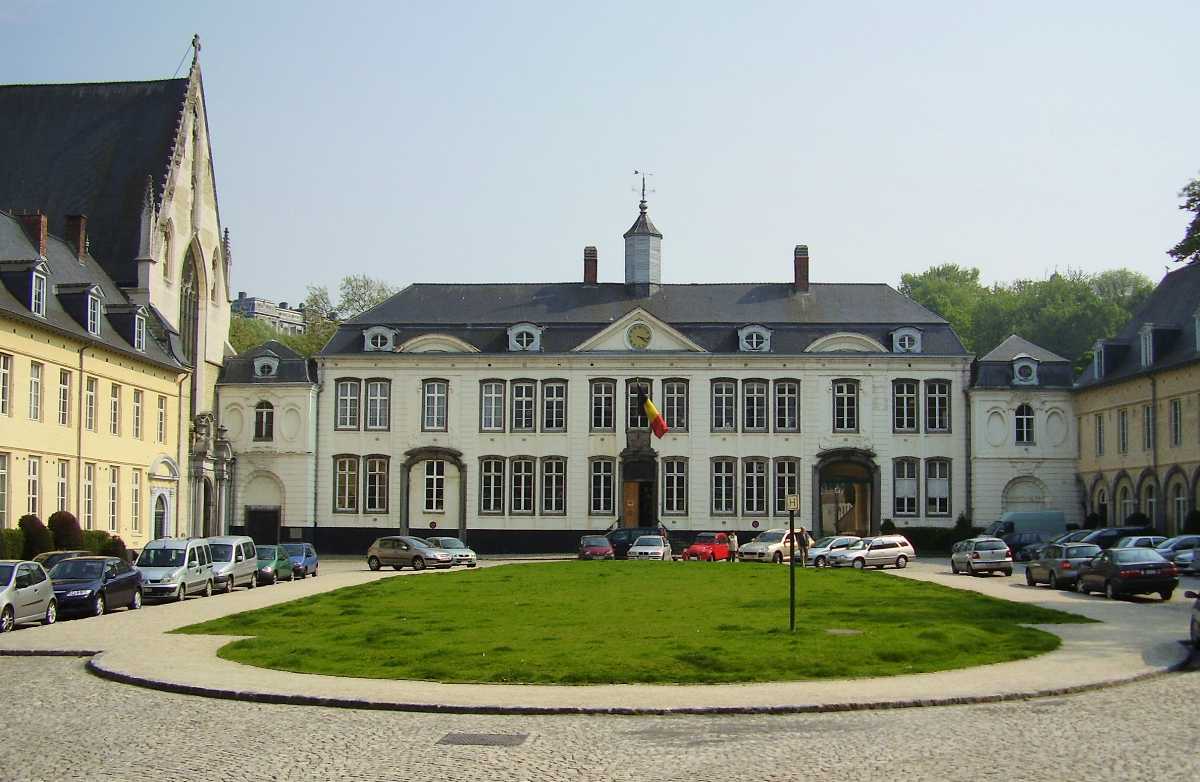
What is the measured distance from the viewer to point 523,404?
6669 centimetres

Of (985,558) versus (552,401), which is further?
(552,401)

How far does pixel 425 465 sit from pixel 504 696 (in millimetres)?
49658

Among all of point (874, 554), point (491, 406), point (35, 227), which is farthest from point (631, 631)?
point (491, 406)

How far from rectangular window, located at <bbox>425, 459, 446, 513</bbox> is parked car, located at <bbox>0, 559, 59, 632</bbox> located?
119ft

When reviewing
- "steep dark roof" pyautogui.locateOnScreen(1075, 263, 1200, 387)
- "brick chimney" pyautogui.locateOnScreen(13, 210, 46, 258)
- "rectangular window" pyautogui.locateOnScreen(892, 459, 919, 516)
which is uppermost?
"brick chimney" pyautogui.locateOnScreen(13, 210, 46, 258)

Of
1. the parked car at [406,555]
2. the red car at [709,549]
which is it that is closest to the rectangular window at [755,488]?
the red car at [709,549]

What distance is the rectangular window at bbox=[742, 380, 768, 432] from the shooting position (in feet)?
216

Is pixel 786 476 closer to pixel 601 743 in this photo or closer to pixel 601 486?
pixel 601 486

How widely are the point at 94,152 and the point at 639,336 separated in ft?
85.8

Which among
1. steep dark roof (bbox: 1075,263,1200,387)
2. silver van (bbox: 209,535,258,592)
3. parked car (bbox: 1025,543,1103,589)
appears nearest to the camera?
parked car (bbox: 1025,543,1103,589)

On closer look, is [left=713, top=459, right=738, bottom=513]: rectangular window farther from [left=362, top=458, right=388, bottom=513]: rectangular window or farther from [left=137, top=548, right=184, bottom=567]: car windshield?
[left=137, top=548, right=184, bottom=567]: car windshield

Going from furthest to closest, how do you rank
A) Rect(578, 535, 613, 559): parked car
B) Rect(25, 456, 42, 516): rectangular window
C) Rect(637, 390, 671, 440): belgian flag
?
1. Rect(637, 390, 671, 440): belgian flag
2. Rect(578, 535, 613, 559): parked car
3. Rect(25, 456, 42, 516): rectangular window

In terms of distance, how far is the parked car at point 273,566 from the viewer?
44000 mm

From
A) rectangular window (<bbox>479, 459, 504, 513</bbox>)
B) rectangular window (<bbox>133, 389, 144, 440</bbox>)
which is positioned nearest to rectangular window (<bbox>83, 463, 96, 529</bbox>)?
rectangular window (<bbox>133, 389, 144, 440</bbox>)
